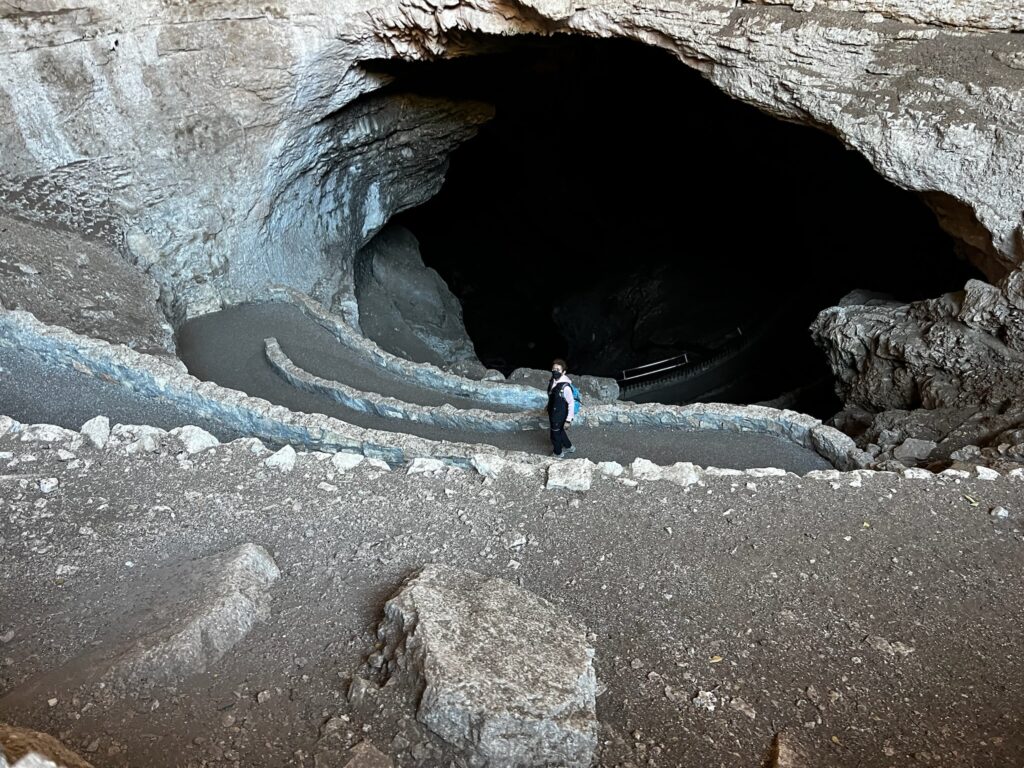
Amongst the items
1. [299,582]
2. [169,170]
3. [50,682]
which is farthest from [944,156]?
[169,170]

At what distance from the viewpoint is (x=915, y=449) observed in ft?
24.7

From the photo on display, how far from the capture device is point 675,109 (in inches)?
694

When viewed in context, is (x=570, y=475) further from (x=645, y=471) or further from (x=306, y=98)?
(x=306, y=98)

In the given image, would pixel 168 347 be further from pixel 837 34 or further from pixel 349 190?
pixel 837 34

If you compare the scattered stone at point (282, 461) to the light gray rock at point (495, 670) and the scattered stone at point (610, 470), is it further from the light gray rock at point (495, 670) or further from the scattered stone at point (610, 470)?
the scattered stone at point (610, 470)

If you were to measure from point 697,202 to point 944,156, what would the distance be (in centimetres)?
1019

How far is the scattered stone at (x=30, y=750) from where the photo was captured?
2.31 metres

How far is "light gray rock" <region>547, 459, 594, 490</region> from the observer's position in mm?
5746

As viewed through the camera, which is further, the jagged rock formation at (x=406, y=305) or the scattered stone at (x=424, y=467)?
the jagged rock formation at (x=406, y=305)

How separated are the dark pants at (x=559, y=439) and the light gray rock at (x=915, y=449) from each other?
3.39m

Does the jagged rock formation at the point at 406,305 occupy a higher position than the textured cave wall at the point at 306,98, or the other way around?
the textured cave wall at the point at 306,98

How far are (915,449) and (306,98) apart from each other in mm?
9625

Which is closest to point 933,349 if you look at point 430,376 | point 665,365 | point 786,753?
point 430,376

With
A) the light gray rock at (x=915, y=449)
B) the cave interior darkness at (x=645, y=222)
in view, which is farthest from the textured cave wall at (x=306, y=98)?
the light gray rock at (x=915, y=449)
